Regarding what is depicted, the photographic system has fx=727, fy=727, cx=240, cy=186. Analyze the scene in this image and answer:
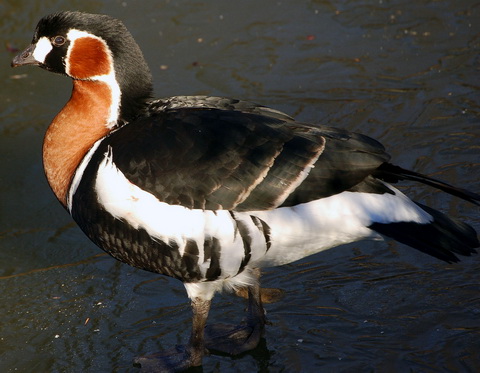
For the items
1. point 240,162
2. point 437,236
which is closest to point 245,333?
point 240,162

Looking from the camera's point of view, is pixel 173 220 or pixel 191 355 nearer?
pixel 173 220

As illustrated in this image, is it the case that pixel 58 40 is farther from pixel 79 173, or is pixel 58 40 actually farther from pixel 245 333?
pixel 245 333

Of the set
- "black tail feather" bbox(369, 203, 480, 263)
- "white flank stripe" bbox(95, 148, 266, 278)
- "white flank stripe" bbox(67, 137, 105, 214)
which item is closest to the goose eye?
"white flank stripe" bbox(67, 137, 105, 214)

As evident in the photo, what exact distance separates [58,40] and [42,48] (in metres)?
0.14

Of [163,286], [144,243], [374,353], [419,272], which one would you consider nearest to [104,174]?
[144,243]

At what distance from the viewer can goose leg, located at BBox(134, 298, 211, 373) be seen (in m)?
3.96

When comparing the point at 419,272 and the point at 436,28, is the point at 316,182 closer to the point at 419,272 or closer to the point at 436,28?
the point at 419,272

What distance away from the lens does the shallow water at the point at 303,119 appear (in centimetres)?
399

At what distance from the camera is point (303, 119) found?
20.2 feet

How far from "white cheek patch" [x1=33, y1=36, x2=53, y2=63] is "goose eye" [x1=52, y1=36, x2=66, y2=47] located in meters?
0.04

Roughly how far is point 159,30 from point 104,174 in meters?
4.14

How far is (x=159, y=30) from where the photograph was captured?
300 inches

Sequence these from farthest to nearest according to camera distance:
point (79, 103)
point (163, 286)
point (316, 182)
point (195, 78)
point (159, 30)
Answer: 1. point (159, 30)
2. point (195, 78)
3. point (163, 286)
4. point (79, 103)
5. point (316, 182)

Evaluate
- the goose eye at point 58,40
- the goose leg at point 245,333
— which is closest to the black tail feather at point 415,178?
the goose leg at point 245,333
